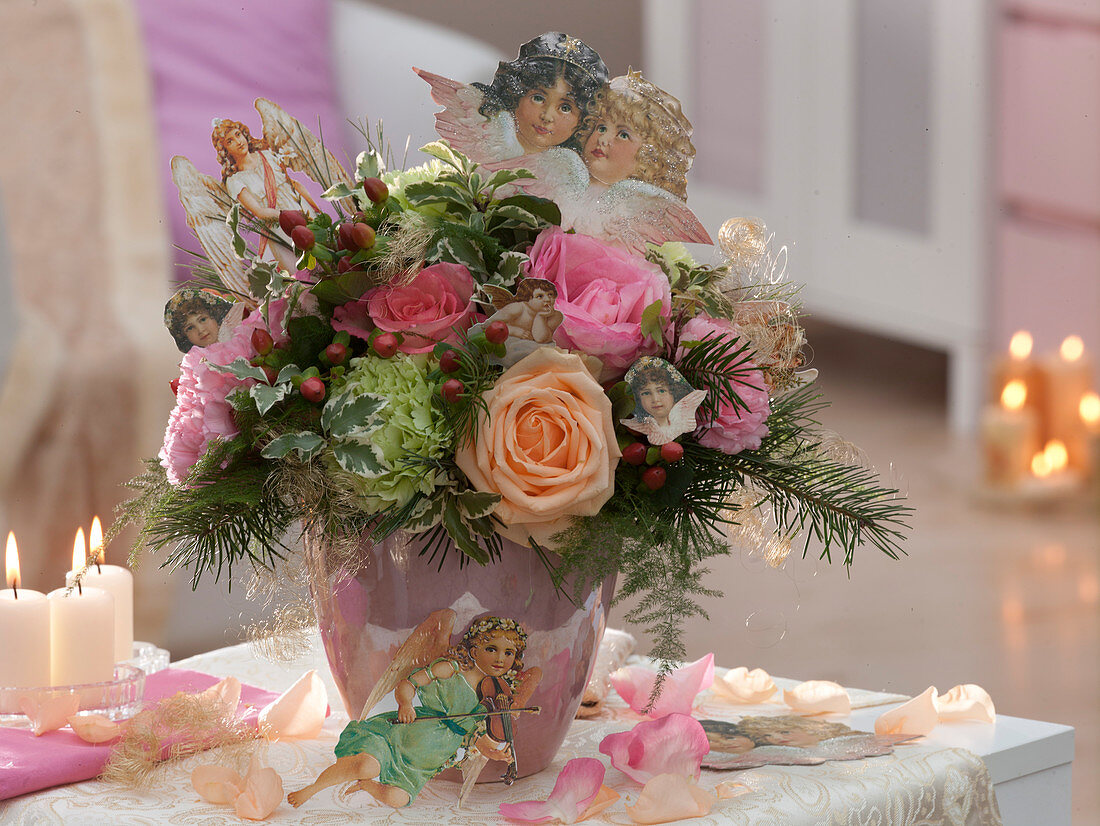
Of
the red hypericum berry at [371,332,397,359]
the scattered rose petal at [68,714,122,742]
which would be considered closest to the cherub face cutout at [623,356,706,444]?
the red hypericum berry at [371,332,397,359]

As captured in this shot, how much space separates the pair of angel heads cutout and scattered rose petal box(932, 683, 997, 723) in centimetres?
33

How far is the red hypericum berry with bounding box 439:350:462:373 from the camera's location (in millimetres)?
598

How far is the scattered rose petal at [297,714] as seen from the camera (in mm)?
753

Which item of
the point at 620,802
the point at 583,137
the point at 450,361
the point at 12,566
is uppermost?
the point at 583,137

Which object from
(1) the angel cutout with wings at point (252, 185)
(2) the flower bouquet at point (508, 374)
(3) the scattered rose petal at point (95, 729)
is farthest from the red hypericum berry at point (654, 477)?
(3) the scattered rose petal at point (95, 729)

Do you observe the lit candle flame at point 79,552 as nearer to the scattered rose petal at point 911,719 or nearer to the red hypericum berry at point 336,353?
the red hypericum berry at point 336,353

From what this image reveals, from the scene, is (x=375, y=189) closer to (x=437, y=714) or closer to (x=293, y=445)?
(x=293, y=445)

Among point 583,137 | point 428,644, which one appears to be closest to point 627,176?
point 583,137

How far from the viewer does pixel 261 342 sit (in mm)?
613

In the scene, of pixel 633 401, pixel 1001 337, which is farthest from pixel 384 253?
pixel 1001 337

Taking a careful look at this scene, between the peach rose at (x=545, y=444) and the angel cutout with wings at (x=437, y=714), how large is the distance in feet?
0.24

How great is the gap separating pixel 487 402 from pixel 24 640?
33 cm

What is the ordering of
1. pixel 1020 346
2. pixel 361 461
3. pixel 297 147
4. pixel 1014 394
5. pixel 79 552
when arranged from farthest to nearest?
pixel 1020 346 < pixel 1014 394 < pixel 79 552 < pixel 297 147 < pixel 361 461

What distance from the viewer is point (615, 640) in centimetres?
93
